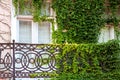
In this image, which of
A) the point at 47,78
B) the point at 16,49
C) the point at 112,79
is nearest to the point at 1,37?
the point at 16,49

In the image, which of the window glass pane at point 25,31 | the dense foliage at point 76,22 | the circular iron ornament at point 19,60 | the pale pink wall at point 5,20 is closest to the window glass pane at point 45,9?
the dense foliage at point 76,22

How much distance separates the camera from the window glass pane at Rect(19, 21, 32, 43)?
11077mm

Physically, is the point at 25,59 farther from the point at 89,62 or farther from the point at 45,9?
the point at 45,9

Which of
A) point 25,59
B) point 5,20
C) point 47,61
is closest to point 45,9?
point 5,20

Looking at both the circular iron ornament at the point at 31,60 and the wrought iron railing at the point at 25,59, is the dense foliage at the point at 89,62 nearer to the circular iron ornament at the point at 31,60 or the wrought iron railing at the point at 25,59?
the wrought iron railing at the point at 25,59

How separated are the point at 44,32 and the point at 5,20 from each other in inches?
50.6

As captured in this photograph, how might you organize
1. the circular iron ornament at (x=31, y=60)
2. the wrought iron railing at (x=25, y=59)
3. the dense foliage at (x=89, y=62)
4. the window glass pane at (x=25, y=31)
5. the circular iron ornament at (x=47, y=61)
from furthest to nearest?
1. the window glass pane at (x=25, y=31)
2. the dense foliage at (x=89, y=62)
3. the circular iron ornament at (x=47, y=61)
4. the circular iron ornament at (x=31, y=60)
5. the wrought iron railing at (x=25, y=59)

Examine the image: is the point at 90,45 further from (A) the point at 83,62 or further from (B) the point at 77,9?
(B) the point at 77,9

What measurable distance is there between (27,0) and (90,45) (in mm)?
2454

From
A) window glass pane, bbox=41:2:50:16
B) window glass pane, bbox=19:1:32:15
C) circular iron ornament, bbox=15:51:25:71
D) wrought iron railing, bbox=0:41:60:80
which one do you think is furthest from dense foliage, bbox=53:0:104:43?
circular iron ornament, bbox=15:51:25:71

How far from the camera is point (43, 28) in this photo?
37.2 ft

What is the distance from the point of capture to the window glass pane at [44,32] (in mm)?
11250

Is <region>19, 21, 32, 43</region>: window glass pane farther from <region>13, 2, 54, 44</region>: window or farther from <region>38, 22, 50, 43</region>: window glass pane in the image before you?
<region>38, 22, 50, 43</region>: window glass pane

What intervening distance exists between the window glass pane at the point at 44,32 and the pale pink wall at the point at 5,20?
1.01 metres
